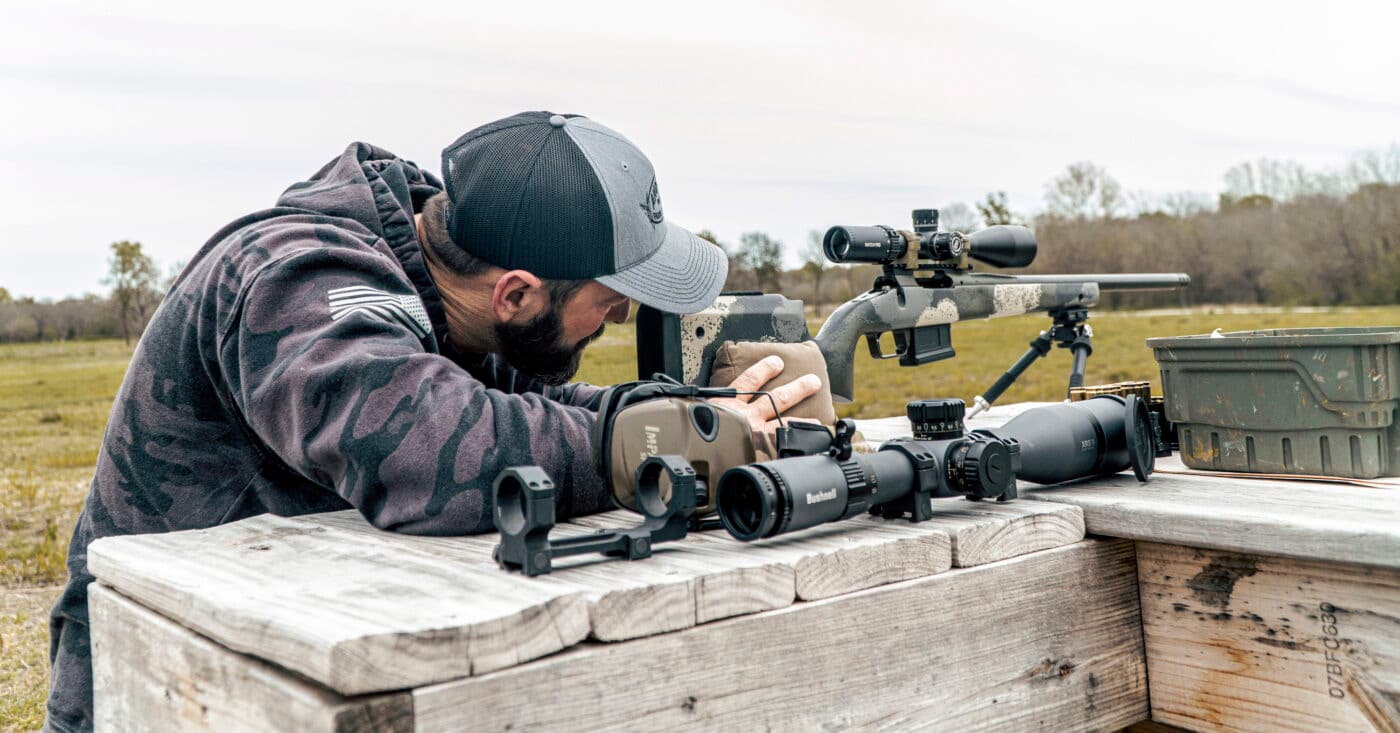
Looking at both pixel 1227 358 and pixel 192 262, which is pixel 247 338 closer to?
pixel 192 262

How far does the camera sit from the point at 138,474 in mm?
2557

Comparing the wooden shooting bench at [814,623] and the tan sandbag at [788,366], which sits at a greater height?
the tan sandbag at [788,366]

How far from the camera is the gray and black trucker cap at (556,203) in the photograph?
2578 millimetres

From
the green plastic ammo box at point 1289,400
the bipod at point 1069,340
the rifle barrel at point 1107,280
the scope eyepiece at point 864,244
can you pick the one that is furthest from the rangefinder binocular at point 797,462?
the bipod at point 1069,340

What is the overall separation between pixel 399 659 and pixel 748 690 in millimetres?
581

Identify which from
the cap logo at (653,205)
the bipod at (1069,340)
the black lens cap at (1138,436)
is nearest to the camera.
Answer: the black lens cap at (1138,436)

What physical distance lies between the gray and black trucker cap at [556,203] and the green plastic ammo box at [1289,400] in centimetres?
128

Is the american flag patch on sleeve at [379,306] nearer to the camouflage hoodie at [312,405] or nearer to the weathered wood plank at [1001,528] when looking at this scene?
the camouflage hoodie at [312,405]

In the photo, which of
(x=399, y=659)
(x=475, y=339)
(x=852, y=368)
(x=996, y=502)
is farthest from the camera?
(x=852, y=368)

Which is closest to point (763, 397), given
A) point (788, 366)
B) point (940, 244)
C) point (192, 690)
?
point (788, 366)

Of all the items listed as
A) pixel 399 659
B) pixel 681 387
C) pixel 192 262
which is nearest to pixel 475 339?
pixel 192 262

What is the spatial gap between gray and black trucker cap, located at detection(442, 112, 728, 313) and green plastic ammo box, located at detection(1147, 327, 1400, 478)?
128 cm

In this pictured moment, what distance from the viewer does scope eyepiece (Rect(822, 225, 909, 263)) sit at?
3986 millimetres

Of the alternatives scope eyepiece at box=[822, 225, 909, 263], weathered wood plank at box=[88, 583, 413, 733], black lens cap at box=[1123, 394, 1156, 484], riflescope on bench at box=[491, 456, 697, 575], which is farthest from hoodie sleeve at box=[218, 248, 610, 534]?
scope eyepiece at box=[822, 225, 909, 263]
